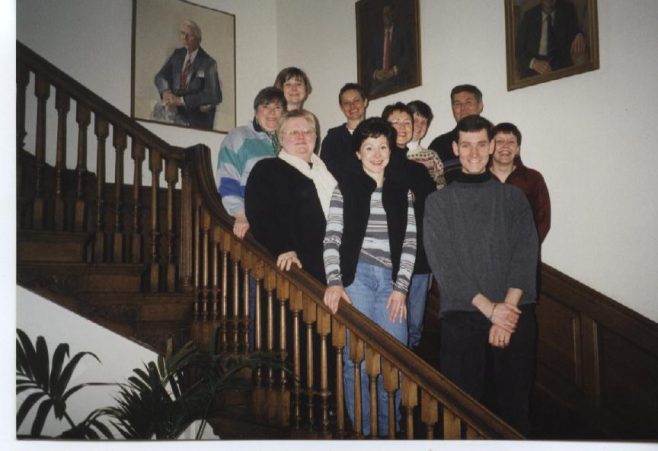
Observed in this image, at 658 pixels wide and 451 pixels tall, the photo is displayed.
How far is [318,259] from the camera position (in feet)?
7.53

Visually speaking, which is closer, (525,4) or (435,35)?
(525,4)

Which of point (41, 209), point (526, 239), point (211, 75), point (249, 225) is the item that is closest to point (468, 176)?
point (526, 239)

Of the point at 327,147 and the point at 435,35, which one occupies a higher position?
the point at 435,35

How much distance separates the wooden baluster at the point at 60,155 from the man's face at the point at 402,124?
4.65 ft

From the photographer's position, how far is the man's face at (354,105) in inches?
106

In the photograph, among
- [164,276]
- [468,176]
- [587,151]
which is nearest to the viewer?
[587,151]

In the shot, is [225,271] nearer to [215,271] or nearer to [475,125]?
[215,271]

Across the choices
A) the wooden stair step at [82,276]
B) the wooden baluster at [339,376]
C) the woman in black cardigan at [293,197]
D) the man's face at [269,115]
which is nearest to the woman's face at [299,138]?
the woman in black cardigan at [293,197]

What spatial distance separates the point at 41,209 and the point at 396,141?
151 cm

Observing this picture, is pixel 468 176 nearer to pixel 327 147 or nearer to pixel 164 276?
pixel 327 147

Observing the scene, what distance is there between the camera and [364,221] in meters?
2.23

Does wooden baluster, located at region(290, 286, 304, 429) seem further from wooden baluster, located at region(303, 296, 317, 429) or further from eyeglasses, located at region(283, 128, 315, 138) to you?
eyeglasses, located at region(283, 128, 315, 138)

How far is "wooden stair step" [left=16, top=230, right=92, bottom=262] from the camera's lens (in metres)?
2.19

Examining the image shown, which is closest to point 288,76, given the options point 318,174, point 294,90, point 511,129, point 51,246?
point 294,90
